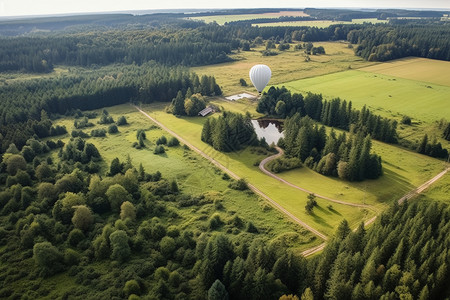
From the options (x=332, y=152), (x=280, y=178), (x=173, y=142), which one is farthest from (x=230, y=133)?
(x=332, y=152)

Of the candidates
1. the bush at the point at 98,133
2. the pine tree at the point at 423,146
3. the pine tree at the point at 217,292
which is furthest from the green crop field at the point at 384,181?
the bush at the point at 98,133

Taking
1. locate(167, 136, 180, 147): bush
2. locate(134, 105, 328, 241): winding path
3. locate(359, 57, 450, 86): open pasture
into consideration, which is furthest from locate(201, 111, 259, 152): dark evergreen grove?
locate(359, 57, 450, 86): open pasture

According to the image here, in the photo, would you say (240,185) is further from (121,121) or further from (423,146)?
(121,121)

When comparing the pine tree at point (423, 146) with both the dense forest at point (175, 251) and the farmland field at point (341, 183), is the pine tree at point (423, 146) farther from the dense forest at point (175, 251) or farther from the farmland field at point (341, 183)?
the dense forest at point (175, 251)

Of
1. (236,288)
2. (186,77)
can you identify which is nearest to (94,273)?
(236,288)

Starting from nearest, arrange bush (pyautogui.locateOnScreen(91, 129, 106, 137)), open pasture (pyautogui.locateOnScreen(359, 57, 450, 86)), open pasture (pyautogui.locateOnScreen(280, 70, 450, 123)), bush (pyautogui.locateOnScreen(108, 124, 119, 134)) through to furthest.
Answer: bush (pyautogui.locateOnScreen(91, 129, 106, 137))
bush (pyautogui.locateOnScreen(108, 124, 119, 134))
open pasture (pyautogui.locateOnScreen(280, 70, 450, 123))
open pasture (pyautogui.locateOnScreen(359, 57, 450, 86))

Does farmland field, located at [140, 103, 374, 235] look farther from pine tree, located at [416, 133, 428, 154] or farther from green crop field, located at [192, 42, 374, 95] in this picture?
green crop field, located at [192, 42, 374, 95]

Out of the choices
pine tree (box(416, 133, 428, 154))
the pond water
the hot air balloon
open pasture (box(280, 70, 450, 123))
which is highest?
the hot air balloon
